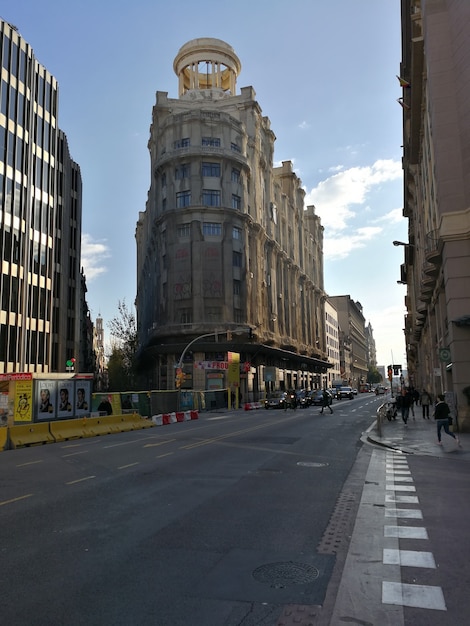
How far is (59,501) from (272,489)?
4.06m

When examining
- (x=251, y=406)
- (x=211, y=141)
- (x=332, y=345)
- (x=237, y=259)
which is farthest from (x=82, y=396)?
(x=332, y=345)

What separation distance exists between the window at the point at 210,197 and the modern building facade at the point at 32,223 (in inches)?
706

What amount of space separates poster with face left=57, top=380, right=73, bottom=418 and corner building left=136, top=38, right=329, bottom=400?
26754mm

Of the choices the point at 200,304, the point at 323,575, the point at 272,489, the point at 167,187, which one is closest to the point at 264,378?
the point at 200,304

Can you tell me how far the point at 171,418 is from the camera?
33.4 m

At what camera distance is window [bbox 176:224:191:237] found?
6431cm

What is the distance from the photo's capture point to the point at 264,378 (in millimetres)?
70375

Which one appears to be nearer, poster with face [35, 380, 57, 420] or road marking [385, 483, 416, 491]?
road marking [385, 483, 416, 491]

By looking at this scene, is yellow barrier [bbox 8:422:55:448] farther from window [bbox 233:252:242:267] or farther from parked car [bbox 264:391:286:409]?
window [bbox 233:252:242:267]

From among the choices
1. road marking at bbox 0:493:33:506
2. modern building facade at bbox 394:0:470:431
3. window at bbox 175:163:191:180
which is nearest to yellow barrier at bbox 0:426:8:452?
road marking at bbox 0:493:33:506

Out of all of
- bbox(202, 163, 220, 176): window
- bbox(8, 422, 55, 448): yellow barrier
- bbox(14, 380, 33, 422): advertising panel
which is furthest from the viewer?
bbox(202, 163, 220, 176): window

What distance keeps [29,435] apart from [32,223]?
3972 centimetres

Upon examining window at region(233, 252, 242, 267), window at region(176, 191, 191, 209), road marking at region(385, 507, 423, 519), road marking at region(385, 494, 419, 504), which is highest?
window at region(176, 191, 191, 209)

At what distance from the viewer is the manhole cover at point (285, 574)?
5043 mm
